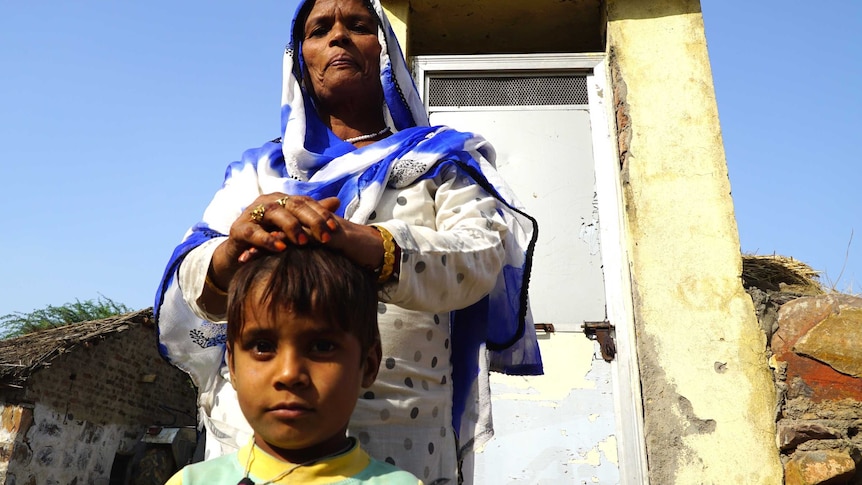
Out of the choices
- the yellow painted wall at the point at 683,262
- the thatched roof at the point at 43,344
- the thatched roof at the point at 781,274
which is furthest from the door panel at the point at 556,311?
the thatched roof at the point at 43,344

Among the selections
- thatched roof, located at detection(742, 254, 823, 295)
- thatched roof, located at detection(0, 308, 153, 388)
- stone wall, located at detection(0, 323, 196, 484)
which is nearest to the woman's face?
thatched roof, located at detection(742, 254, 823, 295)

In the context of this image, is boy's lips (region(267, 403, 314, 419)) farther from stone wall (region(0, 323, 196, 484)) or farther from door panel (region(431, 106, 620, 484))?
stone wall (region(0, 323, 196, 484))

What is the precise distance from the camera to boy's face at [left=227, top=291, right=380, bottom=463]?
Answer: 111cm

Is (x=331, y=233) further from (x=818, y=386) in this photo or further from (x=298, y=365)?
(x=818, y=386)

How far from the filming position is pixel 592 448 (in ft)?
11.4

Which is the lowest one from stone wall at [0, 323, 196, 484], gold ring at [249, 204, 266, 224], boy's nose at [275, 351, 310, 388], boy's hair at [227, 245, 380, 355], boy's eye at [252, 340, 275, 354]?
stone wall at [0, 323, 196, 484]

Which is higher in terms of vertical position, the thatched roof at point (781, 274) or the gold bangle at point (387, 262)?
the thatched roof at point (781, 274)

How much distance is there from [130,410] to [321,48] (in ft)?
43.6

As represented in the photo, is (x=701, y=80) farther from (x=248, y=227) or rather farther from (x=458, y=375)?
(x=248, y=227)

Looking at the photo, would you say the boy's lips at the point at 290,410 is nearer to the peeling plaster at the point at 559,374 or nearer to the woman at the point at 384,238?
the woman at the point at 384,238

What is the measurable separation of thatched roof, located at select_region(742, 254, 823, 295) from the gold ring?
155 inches

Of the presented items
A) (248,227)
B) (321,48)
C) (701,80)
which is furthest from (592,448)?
(248,227)

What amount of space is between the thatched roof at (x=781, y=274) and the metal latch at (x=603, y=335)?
127cm

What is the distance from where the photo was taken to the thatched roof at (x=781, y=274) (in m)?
4.55
